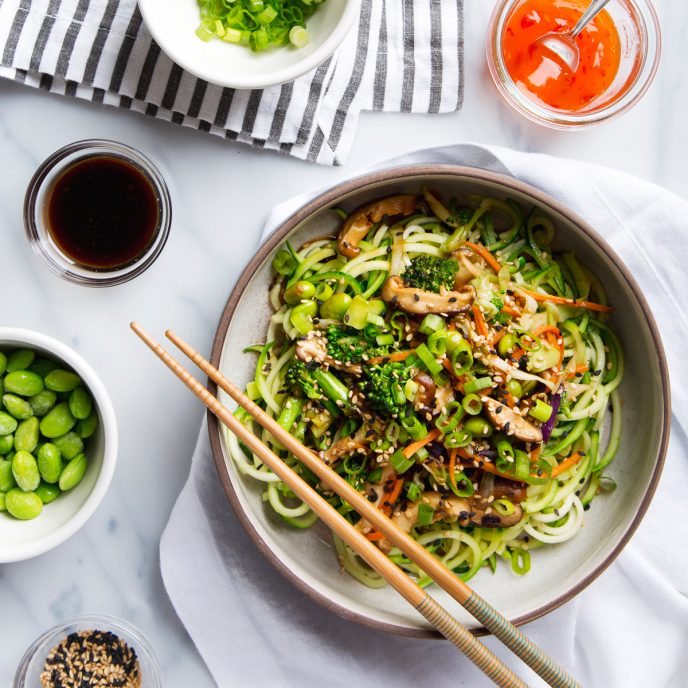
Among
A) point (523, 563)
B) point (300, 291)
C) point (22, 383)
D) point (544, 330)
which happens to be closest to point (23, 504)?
point (22, 383)

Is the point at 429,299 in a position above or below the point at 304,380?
above

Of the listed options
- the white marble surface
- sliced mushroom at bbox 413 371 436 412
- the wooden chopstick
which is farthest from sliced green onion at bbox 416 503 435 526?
the white marble surface

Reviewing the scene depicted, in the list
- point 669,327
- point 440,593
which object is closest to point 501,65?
point 669,327

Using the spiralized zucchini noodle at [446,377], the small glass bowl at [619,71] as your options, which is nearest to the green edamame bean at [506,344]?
the spiralized zucchini noodle at [446,377]

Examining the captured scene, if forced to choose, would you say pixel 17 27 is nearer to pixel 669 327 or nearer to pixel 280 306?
pixel 280 306

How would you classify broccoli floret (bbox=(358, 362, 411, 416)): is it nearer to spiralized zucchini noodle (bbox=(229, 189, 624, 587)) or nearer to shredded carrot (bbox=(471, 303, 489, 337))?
spiralized zucchini noodle (bbox=(229, 189, 624, 587))

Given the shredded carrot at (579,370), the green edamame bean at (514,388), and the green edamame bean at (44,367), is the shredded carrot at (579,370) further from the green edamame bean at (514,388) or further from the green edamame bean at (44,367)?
the green edamame bean at (44,367)

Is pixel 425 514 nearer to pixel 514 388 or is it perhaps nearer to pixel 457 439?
pixel 457 439
